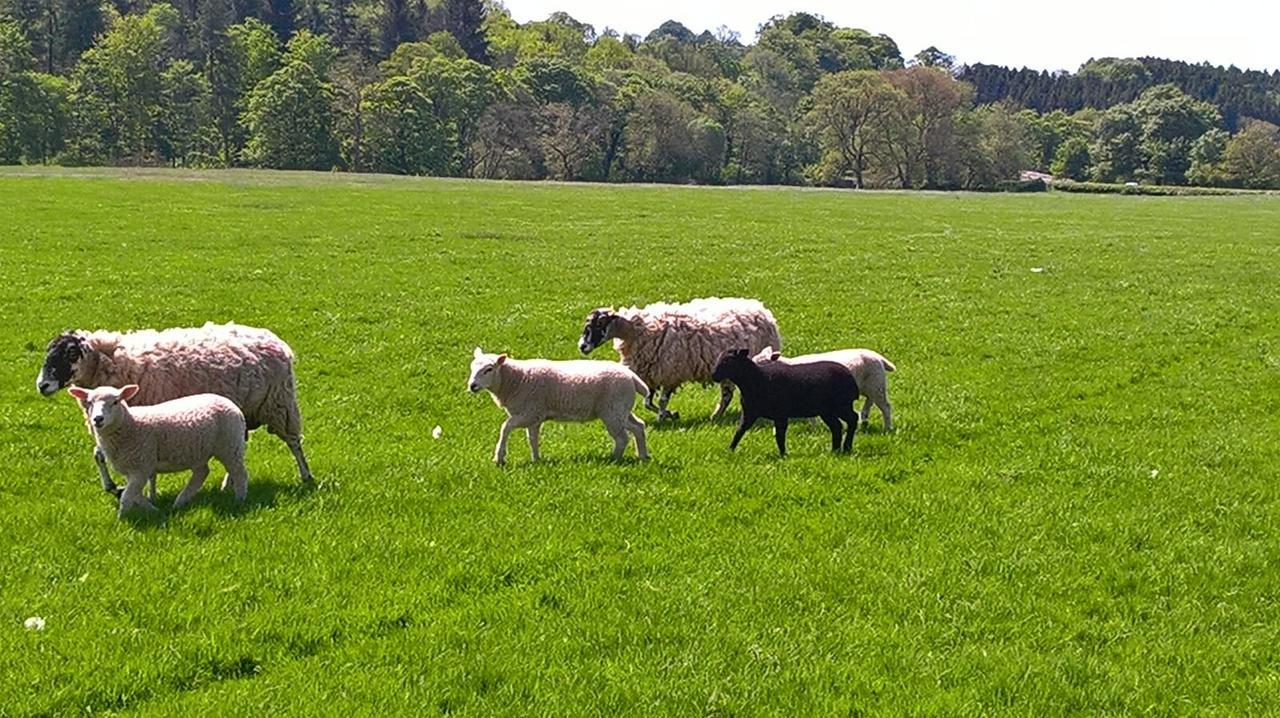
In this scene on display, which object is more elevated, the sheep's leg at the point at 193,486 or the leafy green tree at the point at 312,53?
the leafy green tree at the point at 312,53

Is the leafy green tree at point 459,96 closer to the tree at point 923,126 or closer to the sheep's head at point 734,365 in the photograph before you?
the tree at point 923,126

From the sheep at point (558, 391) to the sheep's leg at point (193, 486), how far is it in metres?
3.02

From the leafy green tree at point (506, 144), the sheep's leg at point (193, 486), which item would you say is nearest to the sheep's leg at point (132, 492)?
the sheep's leg at point (193, 486)

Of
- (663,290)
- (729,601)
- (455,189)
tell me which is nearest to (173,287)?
(663,290)

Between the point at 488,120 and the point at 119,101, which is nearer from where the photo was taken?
the point at 119,101

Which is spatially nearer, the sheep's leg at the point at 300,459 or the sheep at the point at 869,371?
the sheep's leg at the point at 300,459

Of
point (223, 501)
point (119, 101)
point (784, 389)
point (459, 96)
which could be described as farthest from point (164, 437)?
point (119, 101)

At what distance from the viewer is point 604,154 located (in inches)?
4833

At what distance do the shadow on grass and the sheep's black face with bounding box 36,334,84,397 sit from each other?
6.16 feet

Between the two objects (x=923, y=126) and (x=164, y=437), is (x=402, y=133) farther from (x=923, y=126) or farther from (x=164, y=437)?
(x=164, y=437)

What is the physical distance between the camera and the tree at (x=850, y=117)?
12312 centimetres

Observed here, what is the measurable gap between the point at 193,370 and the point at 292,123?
344ft

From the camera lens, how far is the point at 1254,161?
128m

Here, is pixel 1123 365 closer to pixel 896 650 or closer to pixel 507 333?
pixel 507 333
